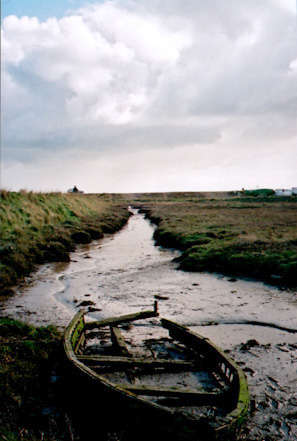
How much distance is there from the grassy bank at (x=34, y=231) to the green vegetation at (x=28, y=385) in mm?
4730

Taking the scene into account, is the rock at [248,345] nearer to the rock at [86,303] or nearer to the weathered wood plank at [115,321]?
the weathered wood plank at [115,321]

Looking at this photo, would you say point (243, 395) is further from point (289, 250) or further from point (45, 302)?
point (289, 250)

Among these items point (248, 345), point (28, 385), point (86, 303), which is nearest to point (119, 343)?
point (28, 385)

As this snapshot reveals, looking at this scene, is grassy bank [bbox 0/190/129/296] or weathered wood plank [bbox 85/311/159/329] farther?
grassy bank [bbox 0/190/129/296]

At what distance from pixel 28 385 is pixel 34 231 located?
54.9 ft

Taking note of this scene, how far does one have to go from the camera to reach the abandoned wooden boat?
3.66 m

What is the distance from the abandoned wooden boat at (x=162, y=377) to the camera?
3656 mm

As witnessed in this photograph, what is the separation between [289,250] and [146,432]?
38.4 ft

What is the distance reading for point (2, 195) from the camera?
23.9 meters

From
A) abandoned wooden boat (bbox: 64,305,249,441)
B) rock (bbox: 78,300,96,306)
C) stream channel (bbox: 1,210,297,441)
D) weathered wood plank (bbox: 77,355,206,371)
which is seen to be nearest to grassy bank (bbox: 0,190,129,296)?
stream channel (bbox: 1,210,297,441)

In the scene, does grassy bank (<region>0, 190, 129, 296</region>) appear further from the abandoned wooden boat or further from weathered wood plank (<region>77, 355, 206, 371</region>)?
weathered wood plank (<region>77, 355, 206, 371</region>)

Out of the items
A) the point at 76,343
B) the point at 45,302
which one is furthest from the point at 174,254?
the point at 76,343

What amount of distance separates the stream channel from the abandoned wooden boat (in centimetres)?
51

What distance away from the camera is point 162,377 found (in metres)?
5.49
